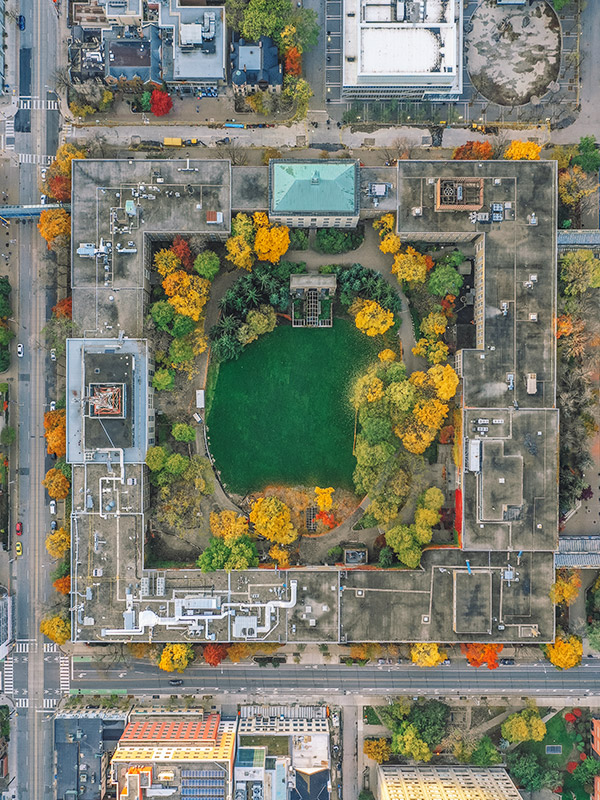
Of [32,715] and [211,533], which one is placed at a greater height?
[211,533]

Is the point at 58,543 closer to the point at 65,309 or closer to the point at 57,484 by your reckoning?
the point at 57,484

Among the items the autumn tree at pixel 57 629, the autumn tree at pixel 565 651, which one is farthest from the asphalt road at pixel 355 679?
the autumn tree at pixel 57 629

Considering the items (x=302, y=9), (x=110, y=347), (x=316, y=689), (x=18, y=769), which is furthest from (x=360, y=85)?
(x=18, y=769)

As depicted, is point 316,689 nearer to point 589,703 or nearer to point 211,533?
point 211,533

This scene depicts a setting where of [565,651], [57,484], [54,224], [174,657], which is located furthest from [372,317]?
[174,657]

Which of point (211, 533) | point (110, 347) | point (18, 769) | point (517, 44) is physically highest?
point (517, 44)

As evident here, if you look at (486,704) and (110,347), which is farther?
(486,704)
